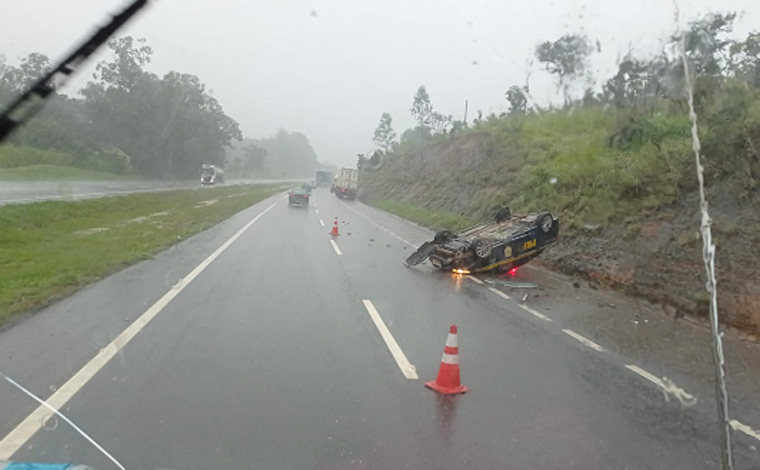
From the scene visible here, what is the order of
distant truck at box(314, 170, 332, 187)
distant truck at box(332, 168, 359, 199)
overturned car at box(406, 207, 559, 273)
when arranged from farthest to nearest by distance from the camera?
distant truck at box(314, 170, 332, 187) → distant truck at box(332, 168, 359, 199) → overturned car at box(406, 207, 559, 273)

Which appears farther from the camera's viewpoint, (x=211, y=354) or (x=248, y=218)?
(x=248, y=218)

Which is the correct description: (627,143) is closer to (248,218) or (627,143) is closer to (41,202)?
(248,218)

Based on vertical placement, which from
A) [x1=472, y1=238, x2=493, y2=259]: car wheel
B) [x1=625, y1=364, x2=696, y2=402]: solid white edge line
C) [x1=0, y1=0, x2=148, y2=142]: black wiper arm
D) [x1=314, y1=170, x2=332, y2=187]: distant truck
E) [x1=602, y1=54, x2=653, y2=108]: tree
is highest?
[x1=602, y1=54, x2=653, y2=108]: tree

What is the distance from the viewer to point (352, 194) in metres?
63.1

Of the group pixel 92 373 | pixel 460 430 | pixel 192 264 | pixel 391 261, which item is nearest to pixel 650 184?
pixel 391 261

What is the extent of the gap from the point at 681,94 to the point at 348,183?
1869 inches

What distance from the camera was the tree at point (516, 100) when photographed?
39.1 m

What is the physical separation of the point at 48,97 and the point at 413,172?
151 ft

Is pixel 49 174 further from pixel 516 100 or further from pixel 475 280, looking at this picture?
pixel 475 280

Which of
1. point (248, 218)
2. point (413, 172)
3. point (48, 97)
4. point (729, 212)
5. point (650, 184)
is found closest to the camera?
point (48, 97)

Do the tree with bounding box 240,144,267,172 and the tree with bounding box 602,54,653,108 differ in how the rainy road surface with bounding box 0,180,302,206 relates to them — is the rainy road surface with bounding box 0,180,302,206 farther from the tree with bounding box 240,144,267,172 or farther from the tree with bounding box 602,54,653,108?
the tree with bounding box 240,144,267,172

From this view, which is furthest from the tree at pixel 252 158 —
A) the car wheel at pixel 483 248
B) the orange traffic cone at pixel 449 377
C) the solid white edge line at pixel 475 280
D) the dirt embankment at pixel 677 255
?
the orange traffic cone at pixel 449 377

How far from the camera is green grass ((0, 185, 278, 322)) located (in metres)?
9.80

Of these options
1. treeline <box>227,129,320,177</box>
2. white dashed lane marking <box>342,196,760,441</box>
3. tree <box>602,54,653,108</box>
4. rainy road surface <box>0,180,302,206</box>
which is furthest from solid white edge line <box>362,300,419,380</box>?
treeline <box>227,129,320,177</box>
